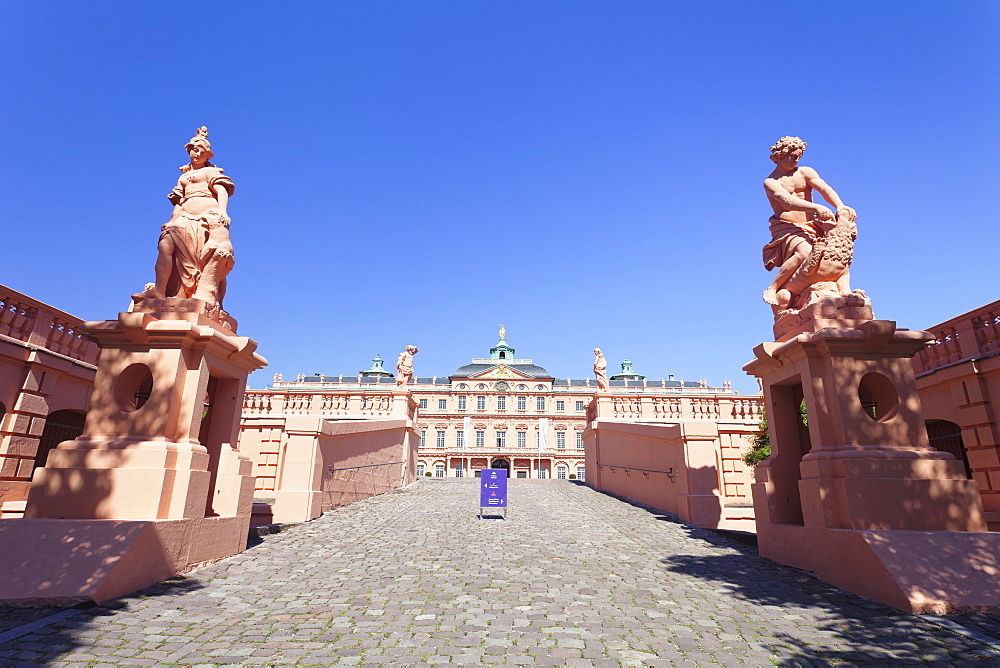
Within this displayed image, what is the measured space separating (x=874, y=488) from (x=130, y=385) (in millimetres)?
9077

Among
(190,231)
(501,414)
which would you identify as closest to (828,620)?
(190,231)

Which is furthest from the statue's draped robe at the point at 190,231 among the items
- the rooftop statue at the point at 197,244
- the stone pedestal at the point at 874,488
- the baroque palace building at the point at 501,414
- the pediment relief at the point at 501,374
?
the pediment relief at the point at 501,374

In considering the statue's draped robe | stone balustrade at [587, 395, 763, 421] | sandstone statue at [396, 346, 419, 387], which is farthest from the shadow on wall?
sandstone statue at [396, 346, 419, 387]

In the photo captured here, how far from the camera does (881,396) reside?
6691 mm

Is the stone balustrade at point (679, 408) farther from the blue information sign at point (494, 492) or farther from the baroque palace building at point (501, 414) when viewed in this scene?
the baroque palace building at point (501, 414)

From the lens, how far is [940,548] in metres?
5.23

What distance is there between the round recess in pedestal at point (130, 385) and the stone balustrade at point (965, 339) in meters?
12.4

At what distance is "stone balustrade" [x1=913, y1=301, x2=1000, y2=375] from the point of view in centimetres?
931

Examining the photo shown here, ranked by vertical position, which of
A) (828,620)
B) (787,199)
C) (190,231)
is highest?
(787,199)

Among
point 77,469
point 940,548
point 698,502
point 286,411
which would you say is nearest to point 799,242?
point 940,548

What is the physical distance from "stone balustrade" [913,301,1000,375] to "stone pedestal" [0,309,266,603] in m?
11.7

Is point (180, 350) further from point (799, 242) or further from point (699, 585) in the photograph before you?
point (799, 242)

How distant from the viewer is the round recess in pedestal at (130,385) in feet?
21.4

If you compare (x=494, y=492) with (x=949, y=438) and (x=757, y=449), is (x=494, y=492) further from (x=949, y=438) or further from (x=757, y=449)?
(x=949, y=438)
